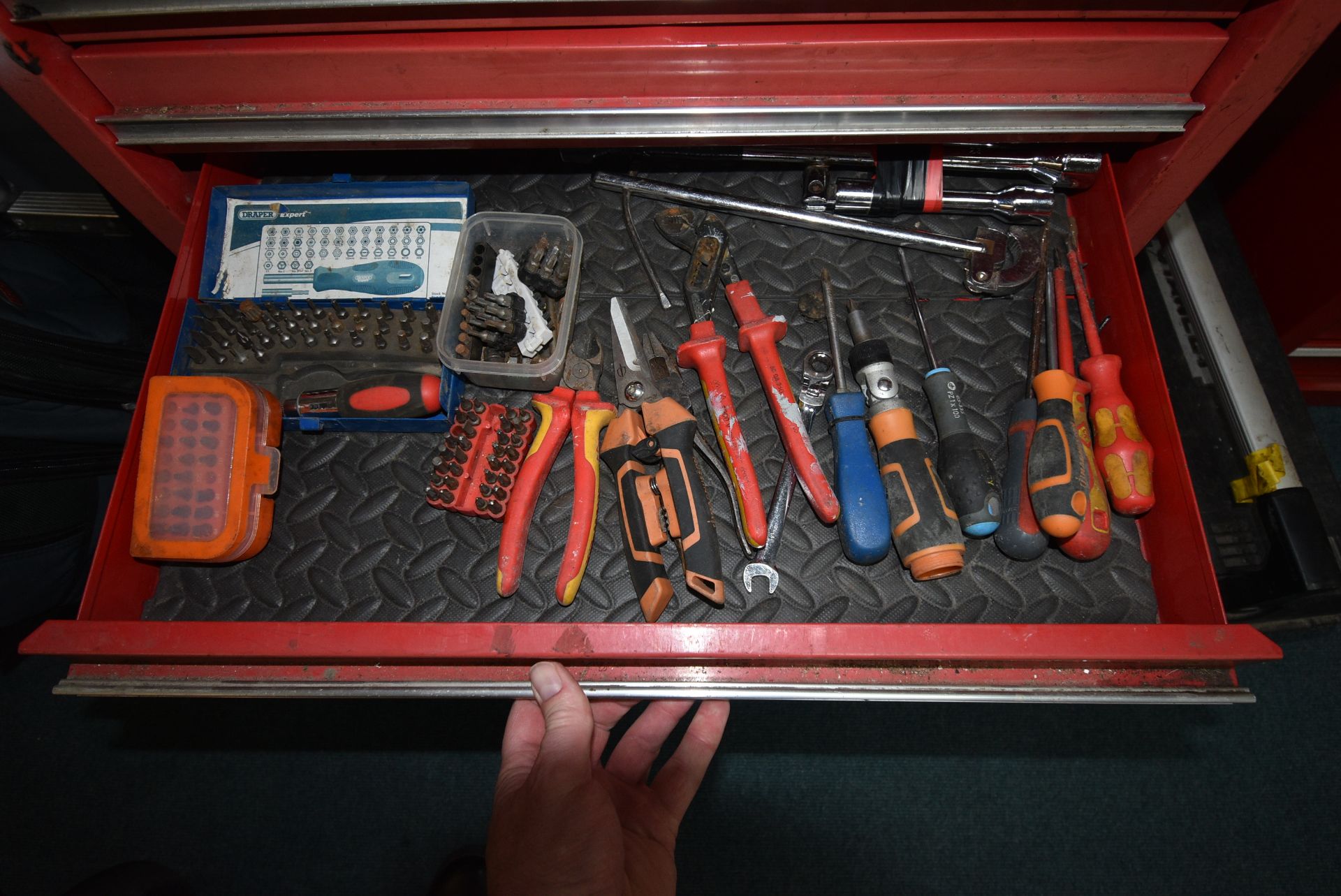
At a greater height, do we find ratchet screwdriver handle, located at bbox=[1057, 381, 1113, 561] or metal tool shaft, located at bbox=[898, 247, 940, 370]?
metal tool shaft, located at bbox=[898, 247, 940, 370]

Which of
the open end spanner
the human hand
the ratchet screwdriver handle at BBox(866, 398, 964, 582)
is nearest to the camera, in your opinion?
the human hand

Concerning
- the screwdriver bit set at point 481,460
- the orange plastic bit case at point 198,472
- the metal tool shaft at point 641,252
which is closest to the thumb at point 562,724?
the screwdriver bit set at point 481,460

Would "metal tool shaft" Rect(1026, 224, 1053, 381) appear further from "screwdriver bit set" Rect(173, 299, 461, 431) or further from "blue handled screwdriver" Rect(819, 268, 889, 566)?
"screwdriver bit set" Rect(173, 299, 461, 431)

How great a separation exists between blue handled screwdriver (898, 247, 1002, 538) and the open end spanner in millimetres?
172

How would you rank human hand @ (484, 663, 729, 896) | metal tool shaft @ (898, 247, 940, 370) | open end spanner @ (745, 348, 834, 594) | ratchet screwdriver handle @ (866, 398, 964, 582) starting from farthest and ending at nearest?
metal tool shaft @ (898, 247, 940, 370), open end spanner @ (745, 348, 834, 594), ratchet screwdriver handle @ (866, 398, 964, 582), human hand @ (484, 663, 729, 896)

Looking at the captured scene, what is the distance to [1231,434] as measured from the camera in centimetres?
141

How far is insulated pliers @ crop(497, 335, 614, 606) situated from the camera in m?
1.11

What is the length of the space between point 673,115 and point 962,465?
27.4 inches

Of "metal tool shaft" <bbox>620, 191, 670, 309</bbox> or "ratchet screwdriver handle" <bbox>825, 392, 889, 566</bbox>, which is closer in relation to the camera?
"ratchet screwdriver handle" <bbox>825, 392, 889, 566</bbox>

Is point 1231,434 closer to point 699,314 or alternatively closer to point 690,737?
point 699,314

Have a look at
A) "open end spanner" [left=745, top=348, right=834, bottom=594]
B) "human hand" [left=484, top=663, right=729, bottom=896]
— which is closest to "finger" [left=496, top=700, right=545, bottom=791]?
"human hand" [left=484, top=663, right=729, bottom=896]

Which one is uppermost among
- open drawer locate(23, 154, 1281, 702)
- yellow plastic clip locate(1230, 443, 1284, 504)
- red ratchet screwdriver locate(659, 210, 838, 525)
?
red ratchet screwdriver locate(659, 210, 838, 525)

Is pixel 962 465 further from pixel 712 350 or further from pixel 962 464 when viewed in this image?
pixel 712 350

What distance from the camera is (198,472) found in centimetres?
110
